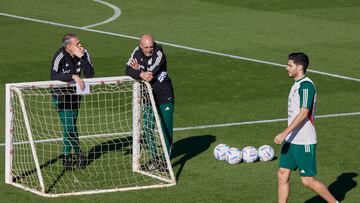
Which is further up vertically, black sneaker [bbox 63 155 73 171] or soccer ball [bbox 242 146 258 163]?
soccer ball [bbox 242 146 258 163]

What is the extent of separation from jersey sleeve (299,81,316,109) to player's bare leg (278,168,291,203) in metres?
0.99

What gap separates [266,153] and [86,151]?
319cm

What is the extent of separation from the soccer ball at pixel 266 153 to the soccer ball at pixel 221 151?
592mm

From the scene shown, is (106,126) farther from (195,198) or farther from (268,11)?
(268,11)

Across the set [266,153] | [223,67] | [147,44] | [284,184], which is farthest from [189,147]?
[223,67]

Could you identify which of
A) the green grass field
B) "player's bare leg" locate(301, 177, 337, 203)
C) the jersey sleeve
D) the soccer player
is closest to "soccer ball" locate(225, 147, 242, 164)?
the green grass field

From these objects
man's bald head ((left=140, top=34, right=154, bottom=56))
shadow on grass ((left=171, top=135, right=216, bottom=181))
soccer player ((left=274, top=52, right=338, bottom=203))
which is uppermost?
man's bald head ((left=140, top=34, right=154, bottom=56))

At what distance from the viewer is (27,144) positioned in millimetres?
18562

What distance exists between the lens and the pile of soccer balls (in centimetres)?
1794

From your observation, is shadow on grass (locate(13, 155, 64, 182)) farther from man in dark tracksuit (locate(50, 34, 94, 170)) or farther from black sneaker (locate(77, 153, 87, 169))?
black sneaker (locate(77, 153, 87, 169))

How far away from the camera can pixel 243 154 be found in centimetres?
1809

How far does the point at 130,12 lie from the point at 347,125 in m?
15.0

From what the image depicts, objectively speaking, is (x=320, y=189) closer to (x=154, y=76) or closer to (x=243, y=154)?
(x=243, y=154)

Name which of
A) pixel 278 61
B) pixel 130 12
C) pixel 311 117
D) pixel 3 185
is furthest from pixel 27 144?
pixel 130 12
